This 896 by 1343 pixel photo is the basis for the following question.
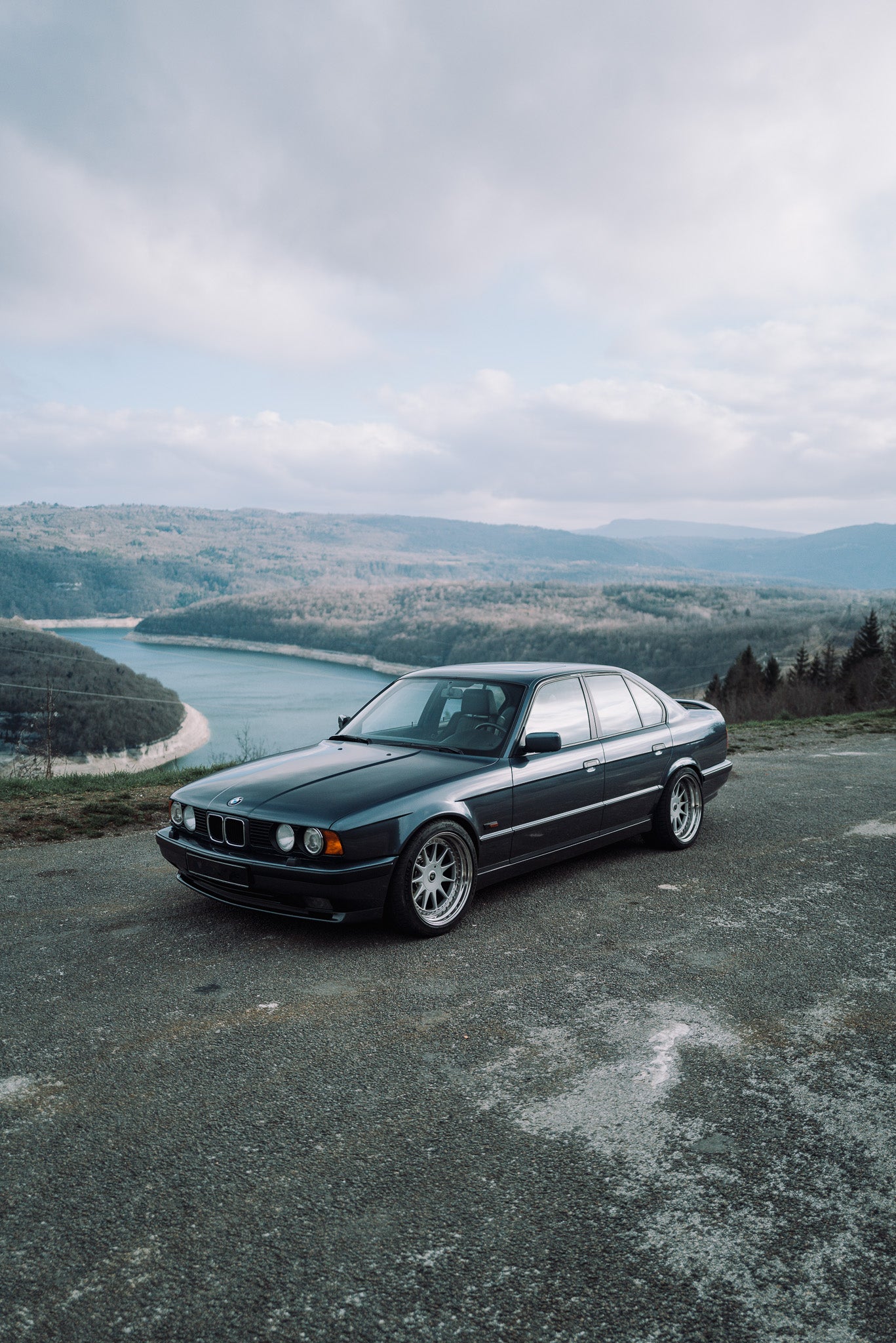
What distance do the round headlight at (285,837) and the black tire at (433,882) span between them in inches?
22.3

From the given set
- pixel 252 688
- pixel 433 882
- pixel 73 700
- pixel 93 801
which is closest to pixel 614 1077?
pixel 433 882

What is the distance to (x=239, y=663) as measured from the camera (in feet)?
477

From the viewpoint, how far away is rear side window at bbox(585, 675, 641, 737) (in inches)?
237

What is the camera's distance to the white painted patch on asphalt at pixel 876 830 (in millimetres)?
6738

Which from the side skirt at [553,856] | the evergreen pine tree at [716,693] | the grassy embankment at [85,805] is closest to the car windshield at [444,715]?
the side skirt at [553,856]

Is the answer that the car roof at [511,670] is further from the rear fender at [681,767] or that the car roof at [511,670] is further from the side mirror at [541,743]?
the rear fender at [681,767]

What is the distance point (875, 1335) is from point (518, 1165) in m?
1.00

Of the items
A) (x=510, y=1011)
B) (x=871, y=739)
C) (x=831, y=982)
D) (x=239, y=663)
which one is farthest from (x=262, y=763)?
(x=239, y=663)

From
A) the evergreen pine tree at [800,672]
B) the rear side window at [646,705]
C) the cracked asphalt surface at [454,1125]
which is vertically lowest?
the evergreen pine tree at [800,672]

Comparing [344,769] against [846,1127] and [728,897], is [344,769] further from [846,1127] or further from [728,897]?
[846,1127]

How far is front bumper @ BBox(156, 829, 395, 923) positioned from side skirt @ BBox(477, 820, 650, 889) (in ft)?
2.58

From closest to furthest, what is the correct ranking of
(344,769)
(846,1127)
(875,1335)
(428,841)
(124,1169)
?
(875,1335) < (124,1169) < (846,1127) < (428,841) < (344,769)

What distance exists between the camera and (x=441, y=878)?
470cm

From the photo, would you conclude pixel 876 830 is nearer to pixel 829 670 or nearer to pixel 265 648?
pixel 829 670
